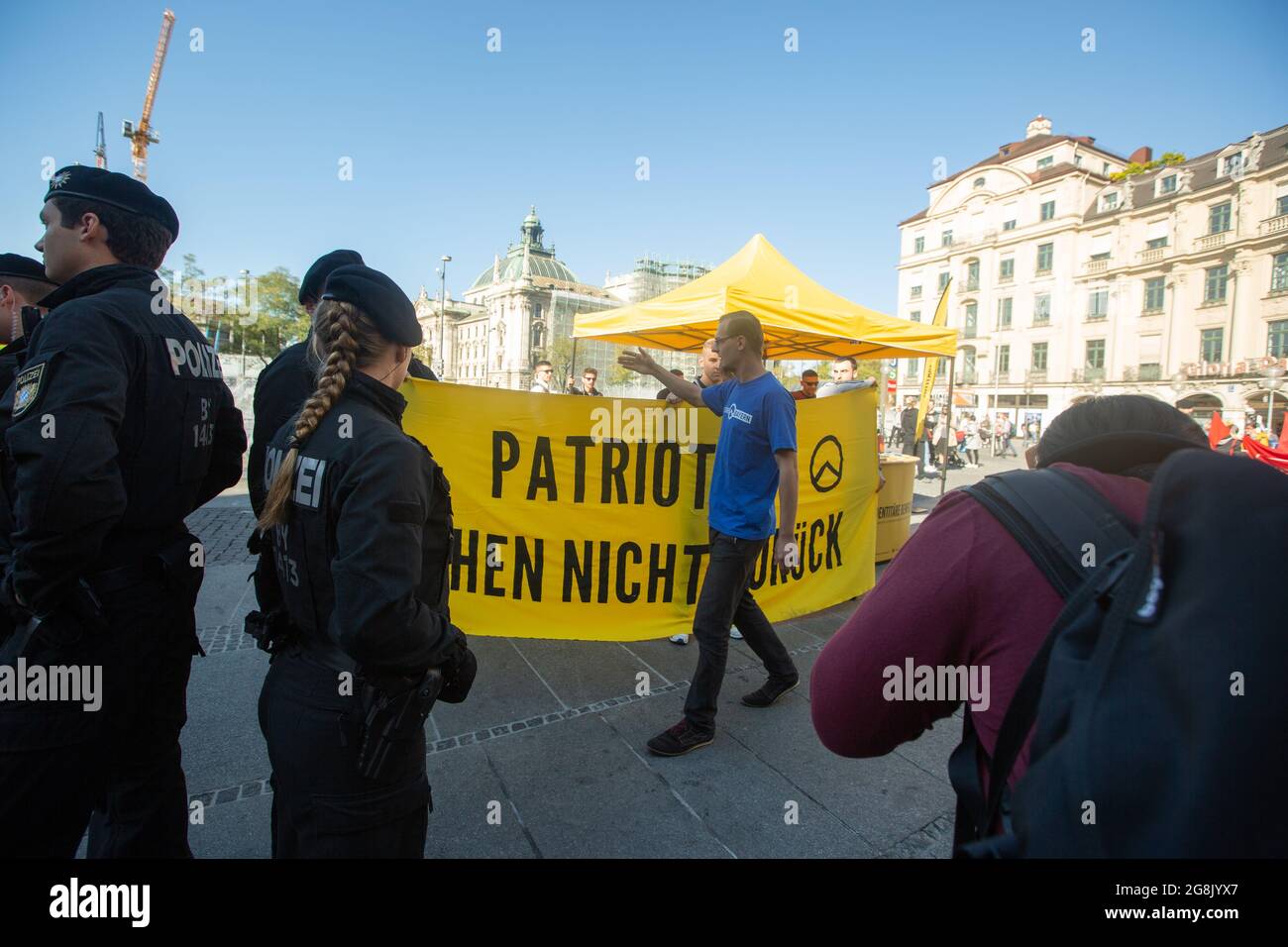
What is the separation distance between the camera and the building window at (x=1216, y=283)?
1820 inches

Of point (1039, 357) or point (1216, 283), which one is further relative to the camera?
point (1039, 357)

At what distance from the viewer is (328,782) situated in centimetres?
150

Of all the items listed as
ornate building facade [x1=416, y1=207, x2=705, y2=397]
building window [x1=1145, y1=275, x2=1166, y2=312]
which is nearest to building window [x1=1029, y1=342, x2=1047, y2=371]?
building window [x1=1145, y1=275, x2=1166, y2=312]

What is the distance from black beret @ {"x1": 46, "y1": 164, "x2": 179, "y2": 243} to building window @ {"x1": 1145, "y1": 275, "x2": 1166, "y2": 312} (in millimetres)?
63444

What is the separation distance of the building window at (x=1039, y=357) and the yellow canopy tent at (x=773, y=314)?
5765 cm

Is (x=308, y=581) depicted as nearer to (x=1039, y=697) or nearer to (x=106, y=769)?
(x=106, y=769)

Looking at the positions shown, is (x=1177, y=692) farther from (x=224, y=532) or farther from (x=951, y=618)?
(x=224, y=532)

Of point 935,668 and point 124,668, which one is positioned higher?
point 935,668

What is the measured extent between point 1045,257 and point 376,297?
67.2m

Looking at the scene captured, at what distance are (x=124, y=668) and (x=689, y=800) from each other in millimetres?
2060

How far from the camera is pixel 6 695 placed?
1.64 meters

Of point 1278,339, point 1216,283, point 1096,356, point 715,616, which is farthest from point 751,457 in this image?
point 1096,356
